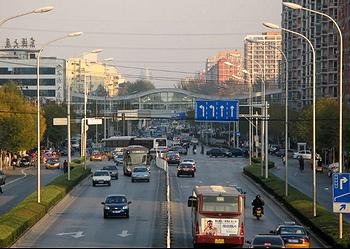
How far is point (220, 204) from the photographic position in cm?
3581

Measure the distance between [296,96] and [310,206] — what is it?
404ft

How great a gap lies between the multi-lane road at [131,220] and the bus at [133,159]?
34.7ft

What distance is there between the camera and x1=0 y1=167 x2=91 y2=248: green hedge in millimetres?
38562

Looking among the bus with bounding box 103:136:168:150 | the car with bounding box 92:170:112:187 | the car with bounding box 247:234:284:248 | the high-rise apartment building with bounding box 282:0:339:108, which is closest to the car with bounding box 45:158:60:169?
the bus with bounding box 103:136:168:150

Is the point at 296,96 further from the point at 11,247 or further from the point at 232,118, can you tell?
the point at 11,247

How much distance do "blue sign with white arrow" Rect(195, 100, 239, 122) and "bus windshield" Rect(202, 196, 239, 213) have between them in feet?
120

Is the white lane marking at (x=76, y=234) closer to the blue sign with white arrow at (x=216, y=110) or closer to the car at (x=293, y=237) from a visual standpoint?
the car at (x=293, y=237)

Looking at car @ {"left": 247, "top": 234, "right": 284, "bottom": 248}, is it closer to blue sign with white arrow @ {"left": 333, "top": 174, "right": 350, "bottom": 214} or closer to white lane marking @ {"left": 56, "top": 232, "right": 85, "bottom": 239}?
blue sign with white arrow @ {"left": 333, "top": 174, "right": 350, "bottom": 214}

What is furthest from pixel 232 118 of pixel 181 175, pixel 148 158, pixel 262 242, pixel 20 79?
pixel 20 79

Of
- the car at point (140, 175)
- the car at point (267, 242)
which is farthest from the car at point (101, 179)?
the car at point (267, 242)

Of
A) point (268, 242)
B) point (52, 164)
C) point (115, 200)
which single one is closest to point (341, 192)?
point (268, 242)

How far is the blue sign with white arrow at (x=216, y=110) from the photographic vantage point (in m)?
72.6

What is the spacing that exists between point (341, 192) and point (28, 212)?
17.7 metres

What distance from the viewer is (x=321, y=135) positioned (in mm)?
99000
